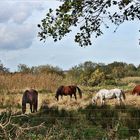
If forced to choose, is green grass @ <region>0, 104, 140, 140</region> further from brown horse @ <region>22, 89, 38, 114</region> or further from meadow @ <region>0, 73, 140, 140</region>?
brown horse @ <region>22, 89, 38, 114</region>

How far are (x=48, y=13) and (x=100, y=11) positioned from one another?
1843mm

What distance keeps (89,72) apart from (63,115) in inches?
1286

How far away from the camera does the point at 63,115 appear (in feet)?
64.0

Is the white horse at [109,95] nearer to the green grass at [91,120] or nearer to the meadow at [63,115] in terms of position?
the meadow at [63,115]

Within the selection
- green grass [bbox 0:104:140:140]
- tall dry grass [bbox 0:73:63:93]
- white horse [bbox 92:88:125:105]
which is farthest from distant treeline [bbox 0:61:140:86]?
green grass [bbox 0:104:140:140]

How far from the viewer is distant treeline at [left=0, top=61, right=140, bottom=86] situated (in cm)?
4862

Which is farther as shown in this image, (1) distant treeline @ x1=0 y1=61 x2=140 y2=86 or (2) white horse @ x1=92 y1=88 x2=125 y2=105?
(1) distant treeline @ x1=0 y1=61 x2=140 y2=86

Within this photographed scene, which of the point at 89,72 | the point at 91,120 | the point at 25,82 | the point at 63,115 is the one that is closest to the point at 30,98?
the point at 63,115

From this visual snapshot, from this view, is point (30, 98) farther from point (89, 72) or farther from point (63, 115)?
point (89, 72)

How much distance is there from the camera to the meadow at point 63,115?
9.33m

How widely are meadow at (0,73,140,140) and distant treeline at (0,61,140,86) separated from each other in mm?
6020

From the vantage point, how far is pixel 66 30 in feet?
48.3

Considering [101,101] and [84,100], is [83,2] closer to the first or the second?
[101,101]

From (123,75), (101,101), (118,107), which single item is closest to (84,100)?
(101,101)
